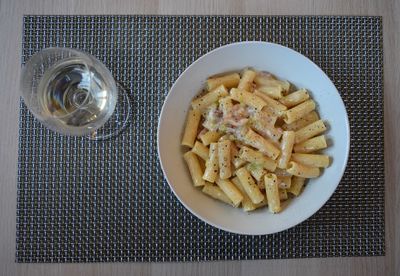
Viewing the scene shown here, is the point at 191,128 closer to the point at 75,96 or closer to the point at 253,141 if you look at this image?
the point at 253,141

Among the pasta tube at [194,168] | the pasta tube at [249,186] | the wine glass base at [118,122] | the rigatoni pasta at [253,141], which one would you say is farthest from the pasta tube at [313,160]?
the wine glass base at [118,122]

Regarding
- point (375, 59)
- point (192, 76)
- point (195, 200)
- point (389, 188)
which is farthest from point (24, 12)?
point (389, 188)

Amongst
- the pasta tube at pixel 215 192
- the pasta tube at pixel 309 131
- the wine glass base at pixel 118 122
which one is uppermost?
the wine glass base at pixel 118 122

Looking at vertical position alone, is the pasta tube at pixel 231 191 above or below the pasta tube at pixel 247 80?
below

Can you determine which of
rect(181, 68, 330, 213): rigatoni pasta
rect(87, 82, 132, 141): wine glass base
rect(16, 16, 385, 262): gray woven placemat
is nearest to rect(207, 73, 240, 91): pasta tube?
rect(181, 68, 330, 213): rigatoni pasta

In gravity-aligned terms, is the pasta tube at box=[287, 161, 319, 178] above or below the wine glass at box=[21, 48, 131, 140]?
below

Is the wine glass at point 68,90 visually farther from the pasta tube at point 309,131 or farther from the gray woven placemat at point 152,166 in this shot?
the pasta tube at point 309,131

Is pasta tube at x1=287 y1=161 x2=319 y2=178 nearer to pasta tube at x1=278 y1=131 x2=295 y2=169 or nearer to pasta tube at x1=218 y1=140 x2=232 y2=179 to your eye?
pasta tube at x1=278 y1=131 x2=295 y2=169
